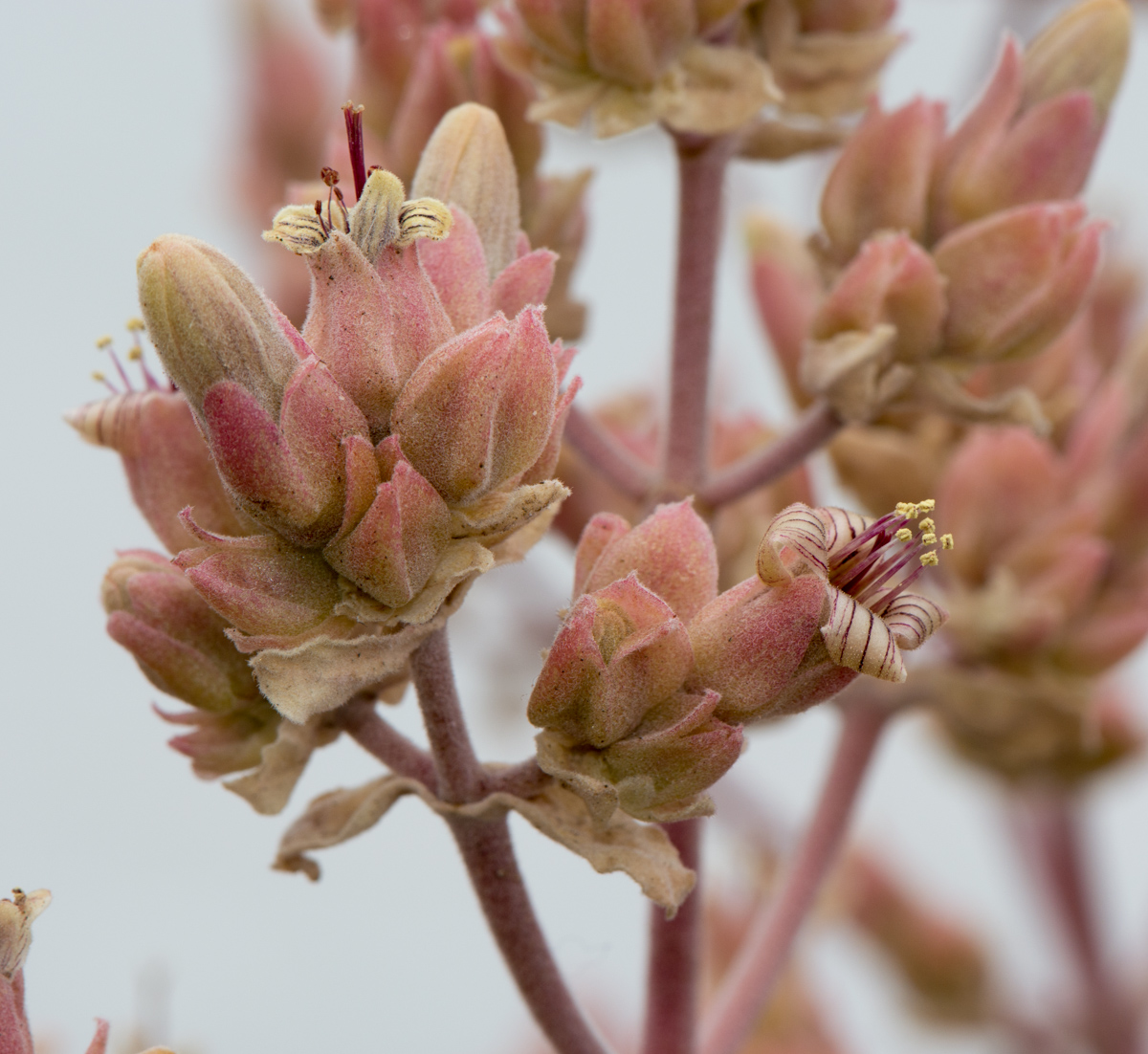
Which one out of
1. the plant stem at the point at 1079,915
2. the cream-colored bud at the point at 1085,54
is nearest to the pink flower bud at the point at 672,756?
the cream-colored bud at the point at 1085,54

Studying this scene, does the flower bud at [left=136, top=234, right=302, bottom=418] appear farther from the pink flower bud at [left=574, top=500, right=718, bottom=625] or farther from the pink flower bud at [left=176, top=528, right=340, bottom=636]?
the pink flower bud at [left=574, top=500, right=718, bottom=625]

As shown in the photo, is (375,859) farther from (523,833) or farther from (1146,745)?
(523,833)

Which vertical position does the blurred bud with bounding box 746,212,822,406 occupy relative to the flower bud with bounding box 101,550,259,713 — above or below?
below

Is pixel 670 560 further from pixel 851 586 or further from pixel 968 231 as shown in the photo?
pixel 968 231

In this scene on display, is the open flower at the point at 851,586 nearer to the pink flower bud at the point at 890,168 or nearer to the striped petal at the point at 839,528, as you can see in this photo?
the striped petal at the point at 839,528

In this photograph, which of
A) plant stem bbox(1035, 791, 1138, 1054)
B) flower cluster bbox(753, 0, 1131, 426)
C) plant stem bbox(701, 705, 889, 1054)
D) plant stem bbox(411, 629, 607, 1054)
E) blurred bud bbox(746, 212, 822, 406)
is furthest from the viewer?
plant stem bbox(1035, 791, 1138, 1054)

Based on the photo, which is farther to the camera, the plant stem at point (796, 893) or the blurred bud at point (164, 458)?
the plant stem at point (796, 893)

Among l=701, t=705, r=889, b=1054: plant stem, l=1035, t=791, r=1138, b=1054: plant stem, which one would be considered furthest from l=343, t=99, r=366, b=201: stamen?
l=1035, t=791, r=1138, b=1054: plant stem
